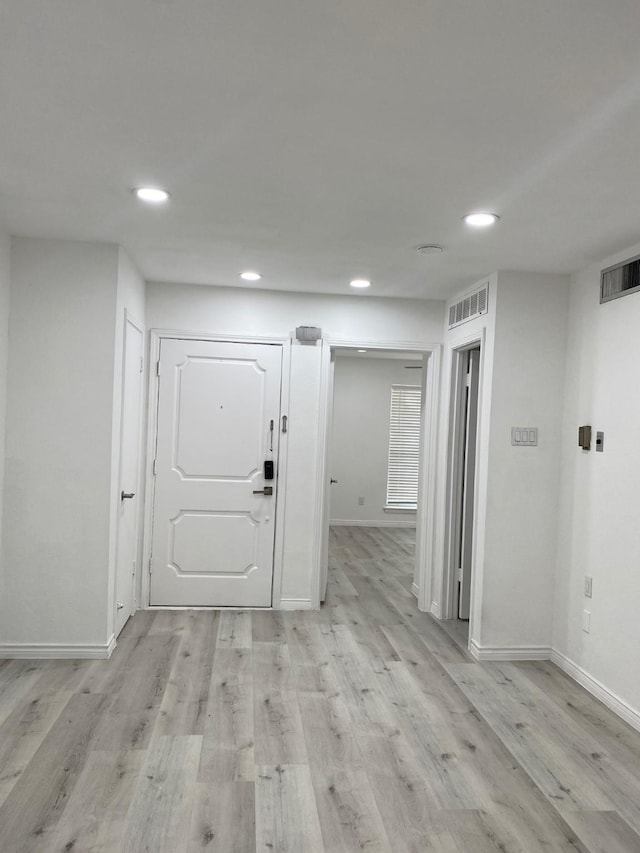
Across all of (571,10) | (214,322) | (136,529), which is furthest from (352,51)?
(136,529)

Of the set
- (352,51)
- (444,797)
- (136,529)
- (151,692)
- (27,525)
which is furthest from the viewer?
(136,529)

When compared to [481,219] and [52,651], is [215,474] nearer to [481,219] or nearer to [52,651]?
[52,651]

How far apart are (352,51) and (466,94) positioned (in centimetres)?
41

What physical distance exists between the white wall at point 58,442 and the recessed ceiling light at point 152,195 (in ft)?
3.19

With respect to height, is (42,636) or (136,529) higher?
(136,529)

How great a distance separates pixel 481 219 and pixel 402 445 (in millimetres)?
6617

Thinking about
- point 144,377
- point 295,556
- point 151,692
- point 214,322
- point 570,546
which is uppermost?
point 214,322

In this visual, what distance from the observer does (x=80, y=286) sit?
13.1 ft

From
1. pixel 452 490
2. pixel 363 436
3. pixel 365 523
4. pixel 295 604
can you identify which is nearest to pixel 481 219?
pixel 452 490

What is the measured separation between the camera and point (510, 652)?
438cm

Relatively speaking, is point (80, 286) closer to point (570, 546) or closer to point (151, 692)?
point (151, 692)

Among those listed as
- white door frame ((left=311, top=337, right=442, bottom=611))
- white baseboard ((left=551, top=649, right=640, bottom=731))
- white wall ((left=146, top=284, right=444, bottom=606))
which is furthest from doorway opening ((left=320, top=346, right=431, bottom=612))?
white baseboard ((left=551, top=649, right=640, bottom=731))

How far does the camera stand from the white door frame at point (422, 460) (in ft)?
17.3

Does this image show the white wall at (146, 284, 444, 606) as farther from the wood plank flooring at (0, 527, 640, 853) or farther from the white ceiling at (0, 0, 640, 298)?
the white ceiling at (0, 0, 640, 298)
